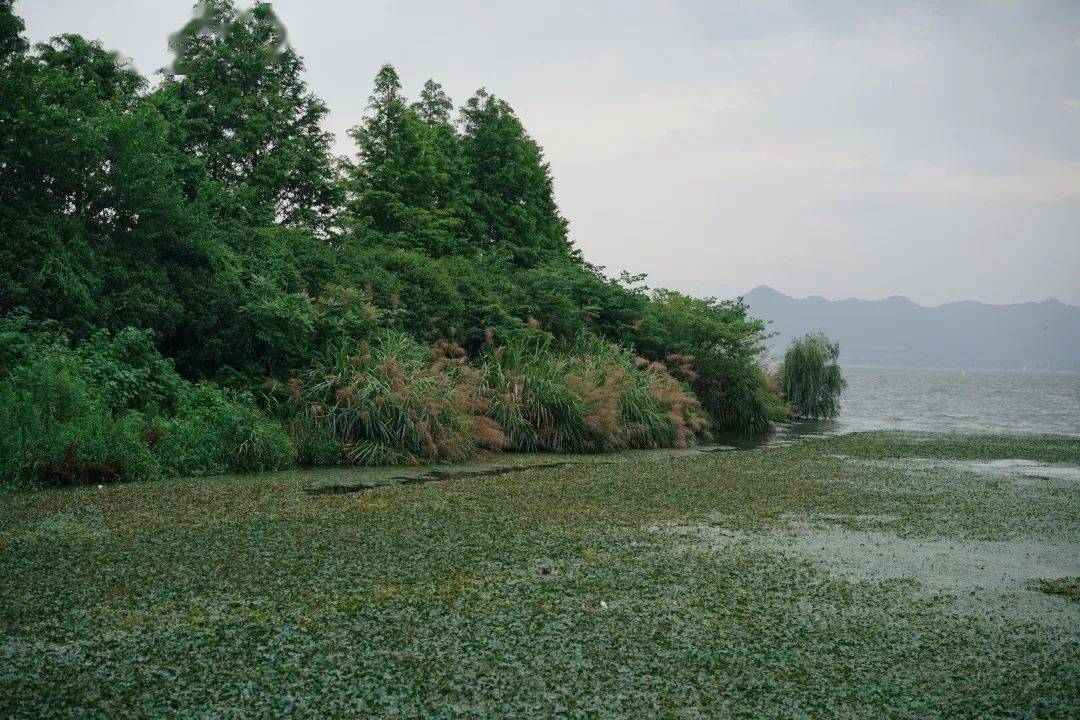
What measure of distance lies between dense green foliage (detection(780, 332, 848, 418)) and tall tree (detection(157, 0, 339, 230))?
51.1 ft

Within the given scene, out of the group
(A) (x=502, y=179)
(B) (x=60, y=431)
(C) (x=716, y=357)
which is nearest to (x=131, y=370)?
(B) (x=60, y=431)

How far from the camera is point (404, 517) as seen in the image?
25.8 ft

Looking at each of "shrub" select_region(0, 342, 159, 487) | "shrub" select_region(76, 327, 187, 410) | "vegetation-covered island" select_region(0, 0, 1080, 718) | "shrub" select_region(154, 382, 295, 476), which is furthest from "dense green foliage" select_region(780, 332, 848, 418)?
"shrub" select_region(0, 342, 159, 487)

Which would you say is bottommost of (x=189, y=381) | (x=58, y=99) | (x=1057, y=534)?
(x=1057, y=534)

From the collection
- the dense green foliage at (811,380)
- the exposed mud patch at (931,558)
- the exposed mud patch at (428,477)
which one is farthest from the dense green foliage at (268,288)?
the exposed mud patch at (931,558)

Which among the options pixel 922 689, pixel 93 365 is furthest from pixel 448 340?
pixel 922 689

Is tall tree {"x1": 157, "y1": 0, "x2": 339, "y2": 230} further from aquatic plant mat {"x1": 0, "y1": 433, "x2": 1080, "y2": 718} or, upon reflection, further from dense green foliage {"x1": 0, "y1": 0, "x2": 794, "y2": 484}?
aquatic plant mat {"x1": 0, "y1": 433, "x2": 1080, "y2": 718}

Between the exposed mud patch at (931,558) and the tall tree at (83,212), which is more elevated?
the tall tree at (83,212)

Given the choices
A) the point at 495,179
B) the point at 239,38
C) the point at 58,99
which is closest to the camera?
the point at 58,99

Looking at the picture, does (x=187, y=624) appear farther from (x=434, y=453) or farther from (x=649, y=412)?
(x=649, y=412)

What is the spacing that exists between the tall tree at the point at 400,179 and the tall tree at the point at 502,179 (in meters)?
1.88

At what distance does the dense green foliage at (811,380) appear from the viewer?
2806cm

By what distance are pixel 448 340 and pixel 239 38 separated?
13783 millimetres

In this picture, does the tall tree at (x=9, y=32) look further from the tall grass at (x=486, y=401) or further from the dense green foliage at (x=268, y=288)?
the tall grass at (x=486, y=401)
